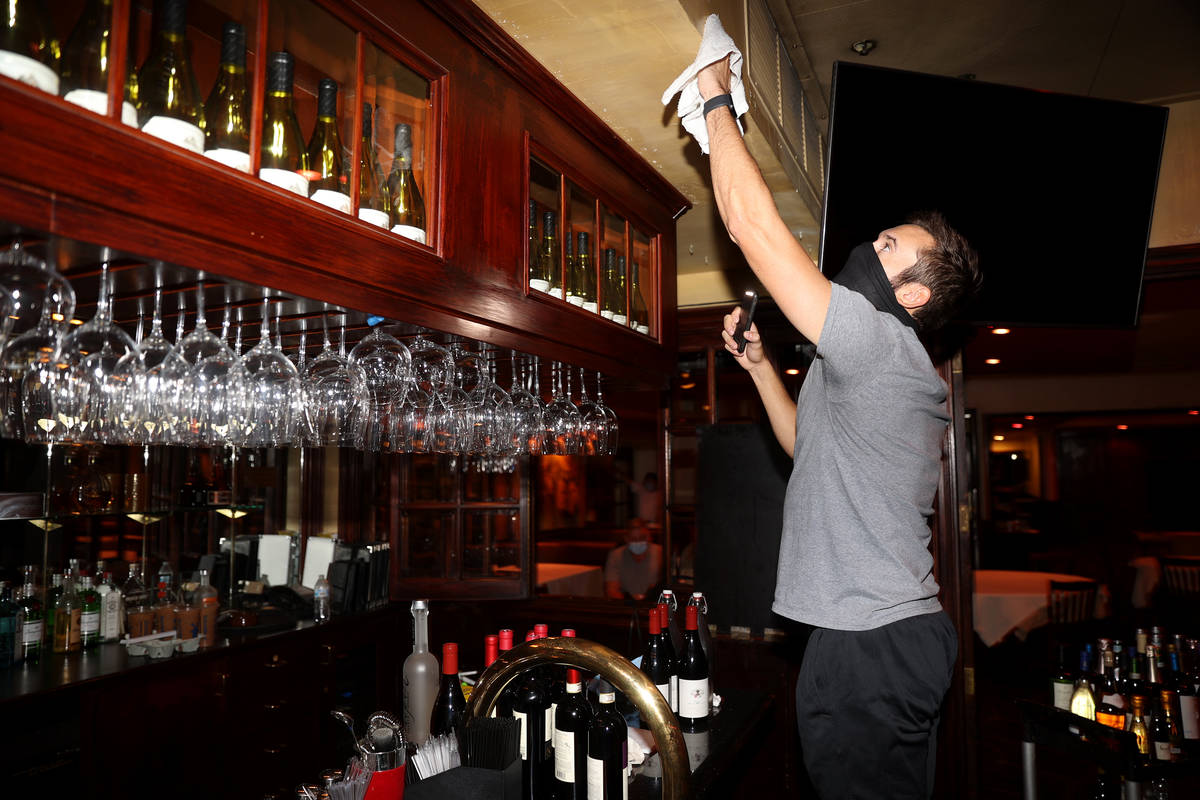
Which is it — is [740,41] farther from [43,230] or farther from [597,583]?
[597,583]

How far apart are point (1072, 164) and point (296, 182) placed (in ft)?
7.65

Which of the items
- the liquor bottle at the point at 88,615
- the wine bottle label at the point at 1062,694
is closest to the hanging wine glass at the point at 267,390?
the liquor bottle at the point at 88,615

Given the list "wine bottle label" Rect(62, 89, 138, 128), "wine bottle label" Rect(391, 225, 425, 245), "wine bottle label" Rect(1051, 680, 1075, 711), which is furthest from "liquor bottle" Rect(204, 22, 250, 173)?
"wine bottle label" Rect(1051, 680, 1075, 711)

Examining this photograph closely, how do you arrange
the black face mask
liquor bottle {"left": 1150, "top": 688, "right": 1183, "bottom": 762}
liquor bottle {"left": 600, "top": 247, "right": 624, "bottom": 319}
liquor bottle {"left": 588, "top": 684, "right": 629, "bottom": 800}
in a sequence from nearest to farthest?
liquor bottle {"left": 588, "top": 684, "right": 629, "bottom": 800} → the black face mask → liquor bottle {"left": 600, "top": 247, "right": 624, "bottom": 319} → liquor bottle {"left": 1150, "top": 688, "right": 1183, "bottom": 762}

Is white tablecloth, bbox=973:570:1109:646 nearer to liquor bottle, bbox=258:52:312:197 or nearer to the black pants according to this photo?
the black pants

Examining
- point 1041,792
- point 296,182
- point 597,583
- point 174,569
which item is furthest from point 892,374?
point 597,583

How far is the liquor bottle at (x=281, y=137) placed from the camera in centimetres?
114

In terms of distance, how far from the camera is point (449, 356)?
1657 mm

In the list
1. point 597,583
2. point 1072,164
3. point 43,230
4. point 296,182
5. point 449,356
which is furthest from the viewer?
point 597,583

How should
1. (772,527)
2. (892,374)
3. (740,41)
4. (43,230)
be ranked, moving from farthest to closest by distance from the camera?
(772,527) < (740,41) < (892,374) < (43,230)

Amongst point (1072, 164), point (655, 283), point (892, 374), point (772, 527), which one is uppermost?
point (1072, 164)

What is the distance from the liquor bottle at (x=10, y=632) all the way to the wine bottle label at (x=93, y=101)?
2.73 metres

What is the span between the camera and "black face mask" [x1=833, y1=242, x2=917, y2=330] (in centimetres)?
163

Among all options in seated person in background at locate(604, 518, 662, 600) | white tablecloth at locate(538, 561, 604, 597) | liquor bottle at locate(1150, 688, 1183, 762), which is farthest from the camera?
white tablecloth at locate(538, 561, 604, 597)
